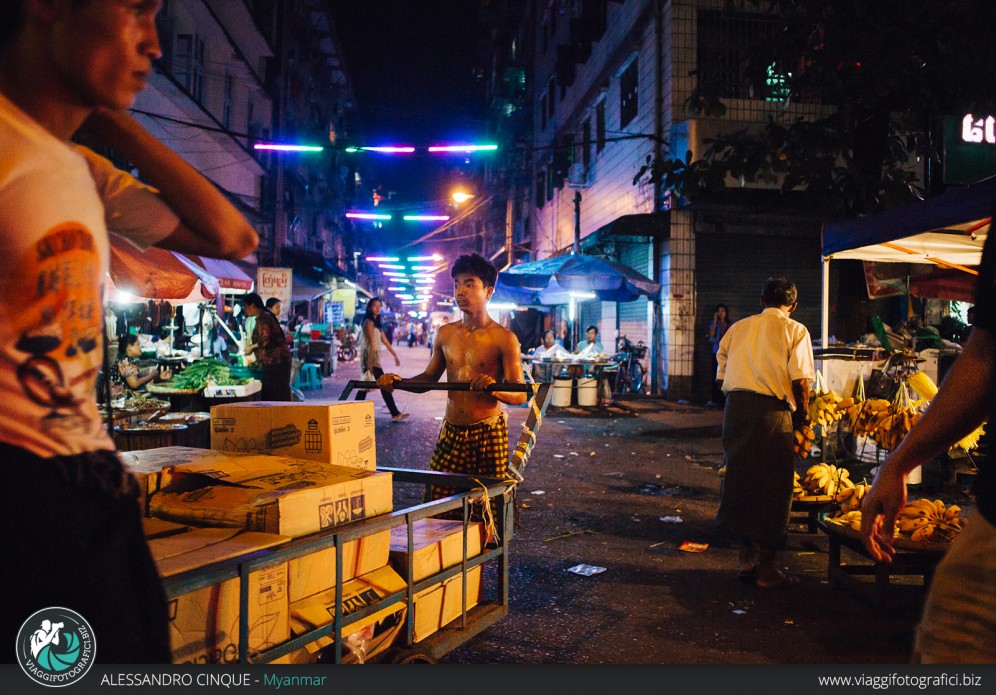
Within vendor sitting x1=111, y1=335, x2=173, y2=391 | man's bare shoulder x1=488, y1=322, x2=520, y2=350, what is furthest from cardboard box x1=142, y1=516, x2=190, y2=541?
vendor sitting x1=111, y1=335, x2=173, y2=391

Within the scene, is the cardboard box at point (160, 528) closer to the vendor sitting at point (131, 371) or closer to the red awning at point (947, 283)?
the vendor sitting at point (131, 371)

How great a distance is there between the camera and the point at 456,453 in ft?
14.0

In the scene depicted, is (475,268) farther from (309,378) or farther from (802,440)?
(309,378)

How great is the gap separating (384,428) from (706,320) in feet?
26.5

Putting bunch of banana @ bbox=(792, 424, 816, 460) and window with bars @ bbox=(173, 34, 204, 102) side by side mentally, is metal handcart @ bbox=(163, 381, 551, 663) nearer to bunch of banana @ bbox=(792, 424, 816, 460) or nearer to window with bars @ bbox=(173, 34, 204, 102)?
bunch of banana @ bbox=(792, 424, 816, 460)

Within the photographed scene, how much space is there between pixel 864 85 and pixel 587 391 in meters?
8.08

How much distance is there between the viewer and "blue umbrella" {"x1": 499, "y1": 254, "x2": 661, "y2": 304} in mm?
12992

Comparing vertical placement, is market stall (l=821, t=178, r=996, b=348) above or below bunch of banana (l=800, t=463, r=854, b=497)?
above

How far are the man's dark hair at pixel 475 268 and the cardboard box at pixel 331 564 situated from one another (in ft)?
7.29

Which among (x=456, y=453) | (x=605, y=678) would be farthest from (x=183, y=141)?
(x=605, y=678)

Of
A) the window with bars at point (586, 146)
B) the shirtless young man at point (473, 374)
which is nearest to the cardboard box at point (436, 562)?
the shirtless young man at point (473, 374)

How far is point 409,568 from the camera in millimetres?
2518

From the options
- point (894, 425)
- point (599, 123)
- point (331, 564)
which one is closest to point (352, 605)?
point (331, 564)

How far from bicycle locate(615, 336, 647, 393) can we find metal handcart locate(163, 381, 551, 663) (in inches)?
529
